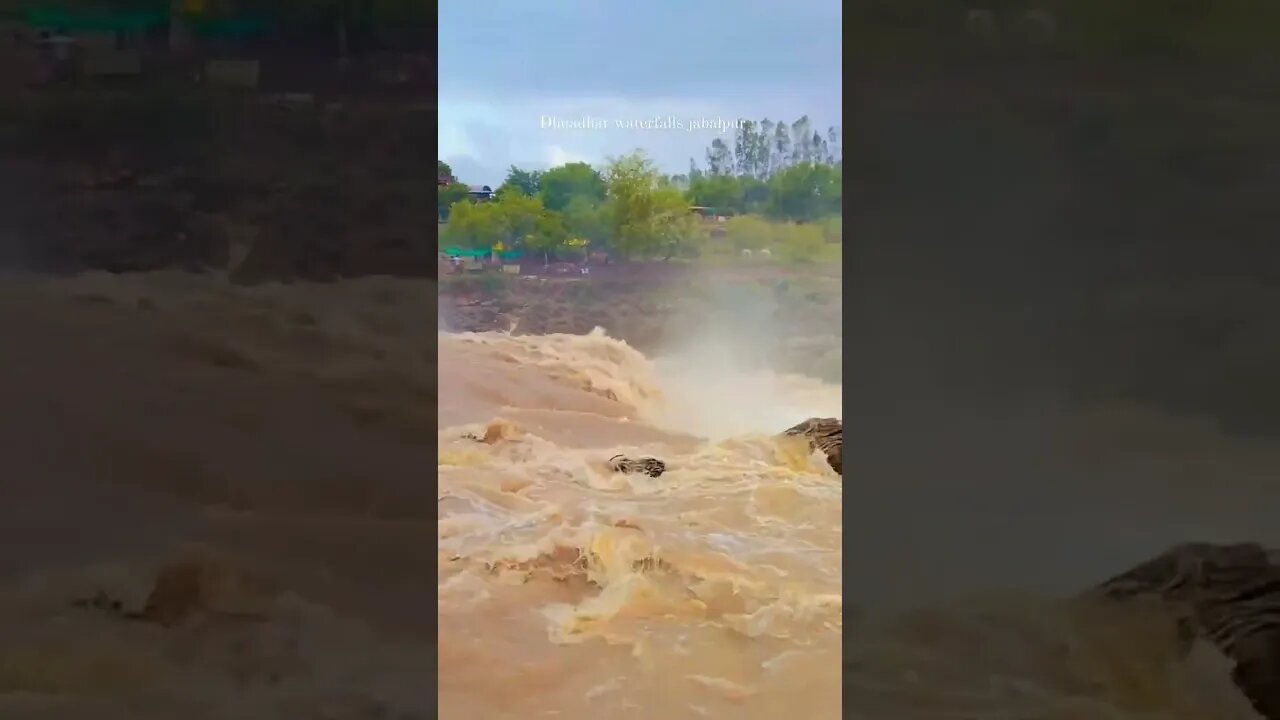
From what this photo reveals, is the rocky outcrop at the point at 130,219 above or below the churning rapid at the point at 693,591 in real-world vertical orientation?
above

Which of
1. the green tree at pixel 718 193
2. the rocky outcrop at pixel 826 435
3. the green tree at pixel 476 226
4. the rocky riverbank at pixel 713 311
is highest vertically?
the green tree at pixel 718 193

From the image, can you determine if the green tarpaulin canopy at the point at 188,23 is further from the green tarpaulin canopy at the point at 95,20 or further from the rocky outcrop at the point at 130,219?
the rocky outcrop at the point at 130,219

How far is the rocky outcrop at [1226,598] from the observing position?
1.78 metres

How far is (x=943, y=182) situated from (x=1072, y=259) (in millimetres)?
290

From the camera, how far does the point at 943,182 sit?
1.81 meters

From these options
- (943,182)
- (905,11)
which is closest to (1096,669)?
(943,182)

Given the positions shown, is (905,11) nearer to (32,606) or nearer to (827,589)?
(827,589)

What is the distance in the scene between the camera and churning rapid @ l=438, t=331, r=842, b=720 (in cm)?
179

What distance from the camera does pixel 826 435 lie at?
1.85 metres

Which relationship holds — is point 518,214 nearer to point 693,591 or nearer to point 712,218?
point 712,218

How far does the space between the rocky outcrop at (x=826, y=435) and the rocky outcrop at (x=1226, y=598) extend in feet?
1.76

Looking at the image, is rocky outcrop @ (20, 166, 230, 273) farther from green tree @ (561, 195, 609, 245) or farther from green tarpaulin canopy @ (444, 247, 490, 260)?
green tree @ (561, 195, 609, 245)

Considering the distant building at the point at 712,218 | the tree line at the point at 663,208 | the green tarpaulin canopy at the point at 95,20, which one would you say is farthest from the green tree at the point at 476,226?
the green tarpaulin canopy at the point at 95,20

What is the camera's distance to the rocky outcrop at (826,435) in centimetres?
184
